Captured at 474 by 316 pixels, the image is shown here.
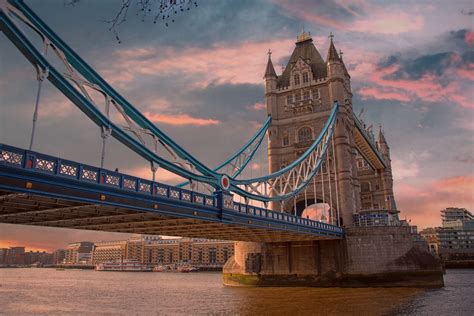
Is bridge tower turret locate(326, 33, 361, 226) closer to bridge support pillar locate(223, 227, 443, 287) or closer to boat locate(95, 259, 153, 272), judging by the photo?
bridge support pillar locate(223, 227, 443, 287)

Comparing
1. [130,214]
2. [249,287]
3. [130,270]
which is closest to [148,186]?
[130,214]

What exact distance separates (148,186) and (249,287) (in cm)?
2389

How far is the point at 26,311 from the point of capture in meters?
23.8

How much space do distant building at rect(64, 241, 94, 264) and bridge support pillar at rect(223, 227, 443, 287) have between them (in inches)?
6194

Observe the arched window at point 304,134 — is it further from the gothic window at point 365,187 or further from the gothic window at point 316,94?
the gothic window at point 365,187

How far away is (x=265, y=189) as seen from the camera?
107ft

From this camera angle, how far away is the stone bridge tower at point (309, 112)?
43.9m

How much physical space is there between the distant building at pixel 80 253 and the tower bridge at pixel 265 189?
149623 mm

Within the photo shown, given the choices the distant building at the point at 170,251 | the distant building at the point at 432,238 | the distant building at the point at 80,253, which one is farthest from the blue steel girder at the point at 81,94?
the distant building at the point at 80,253

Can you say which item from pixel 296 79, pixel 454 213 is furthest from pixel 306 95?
pixel 454 213

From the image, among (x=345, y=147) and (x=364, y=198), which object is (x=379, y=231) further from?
(x=364, y=198)

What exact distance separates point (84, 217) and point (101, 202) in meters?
3.92

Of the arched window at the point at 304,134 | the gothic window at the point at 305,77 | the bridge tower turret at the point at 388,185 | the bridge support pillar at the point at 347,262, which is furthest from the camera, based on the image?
the bridge tower turret at the point at 388,185

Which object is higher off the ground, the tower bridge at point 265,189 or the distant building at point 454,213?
the distant building at point 454,213
